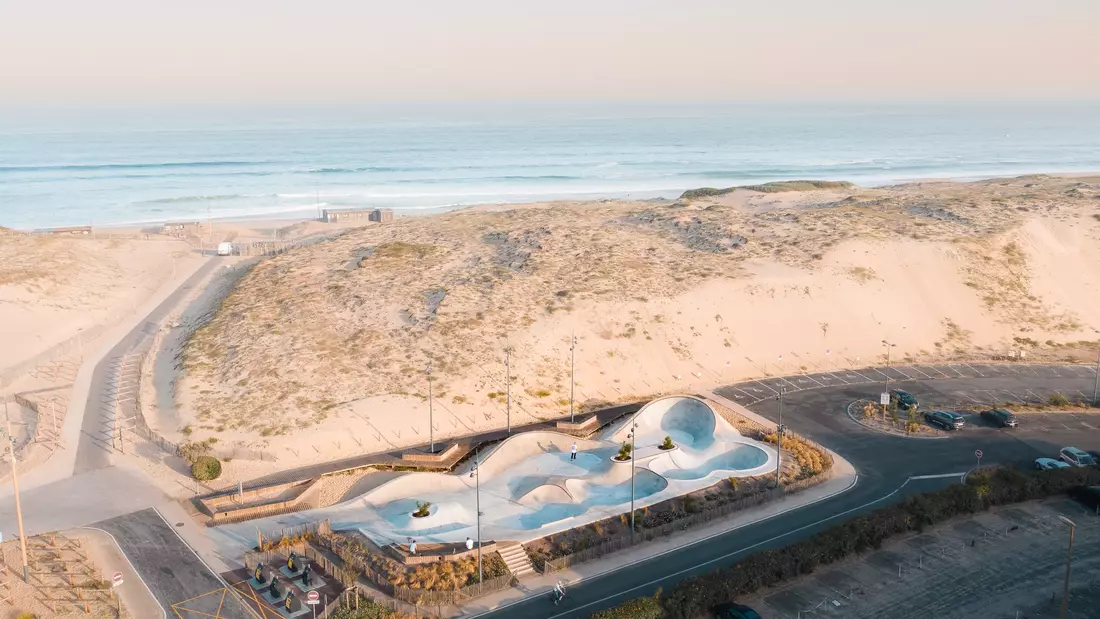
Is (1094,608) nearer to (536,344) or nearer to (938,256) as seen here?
(536,344)

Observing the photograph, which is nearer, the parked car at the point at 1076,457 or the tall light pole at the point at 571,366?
the parked car at the point at 1076,457

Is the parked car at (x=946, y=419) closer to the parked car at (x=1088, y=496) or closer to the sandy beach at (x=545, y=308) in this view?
the parked car at (x=1088, y=496)

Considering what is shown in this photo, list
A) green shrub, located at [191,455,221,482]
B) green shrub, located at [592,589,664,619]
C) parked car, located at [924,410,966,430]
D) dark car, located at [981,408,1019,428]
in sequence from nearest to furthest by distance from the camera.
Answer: green shrub, located at [592,589,664,619] < green shrub, located at [191,455,221,482] < parked car, located at [924,410,966,430] < dark car, located at [981,408,1019,428]

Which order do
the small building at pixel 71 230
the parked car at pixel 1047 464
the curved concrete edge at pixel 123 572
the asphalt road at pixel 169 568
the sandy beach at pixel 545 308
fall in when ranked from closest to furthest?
1. the curved concrete edge at pixel 123 572
2. the asphalt road at pixel 169 568
3. the parked car at pixel 1047 464
4. the sandy beach at pixel 545 308
5. the small building at pixel 71 230

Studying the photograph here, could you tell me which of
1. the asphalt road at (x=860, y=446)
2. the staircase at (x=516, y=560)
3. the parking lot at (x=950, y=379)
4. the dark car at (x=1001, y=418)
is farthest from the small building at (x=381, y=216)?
the staircase at (x=516, y=560)

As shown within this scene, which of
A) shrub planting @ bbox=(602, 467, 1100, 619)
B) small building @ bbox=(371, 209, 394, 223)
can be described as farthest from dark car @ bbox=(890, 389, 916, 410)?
small building @ bbox=(371, 209, 394, 223)

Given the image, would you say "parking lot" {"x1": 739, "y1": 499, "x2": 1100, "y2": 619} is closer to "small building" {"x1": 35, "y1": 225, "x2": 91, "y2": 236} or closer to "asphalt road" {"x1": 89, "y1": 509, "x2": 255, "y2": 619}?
"asphalt road" {"x1": 89, "y1": 509, "x2": 255, "y2": 619}
